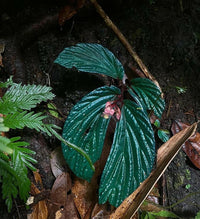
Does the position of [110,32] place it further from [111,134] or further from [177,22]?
[111,134]

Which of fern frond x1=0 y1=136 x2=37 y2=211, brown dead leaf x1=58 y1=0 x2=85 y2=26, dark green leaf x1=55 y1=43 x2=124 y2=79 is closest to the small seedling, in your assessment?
dark green leaf x1=55 y1=43 x2=124 y2=79

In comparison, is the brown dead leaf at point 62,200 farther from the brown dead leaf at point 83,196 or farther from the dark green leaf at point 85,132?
the dark green leaf at point 85,132

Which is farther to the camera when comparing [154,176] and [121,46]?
[121,46]

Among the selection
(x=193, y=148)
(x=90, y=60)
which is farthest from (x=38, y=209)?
(x=193, y=148)

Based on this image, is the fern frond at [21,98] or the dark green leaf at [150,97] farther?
the dark green leaf at [150,97]

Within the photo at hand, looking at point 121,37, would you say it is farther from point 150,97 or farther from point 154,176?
point 154,176

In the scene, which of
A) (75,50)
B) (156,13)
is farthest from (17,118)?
(156,13)

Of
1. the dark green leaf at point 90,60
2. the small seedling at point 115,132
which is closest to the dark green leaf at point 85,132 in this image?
the small seedling at point 115,132
